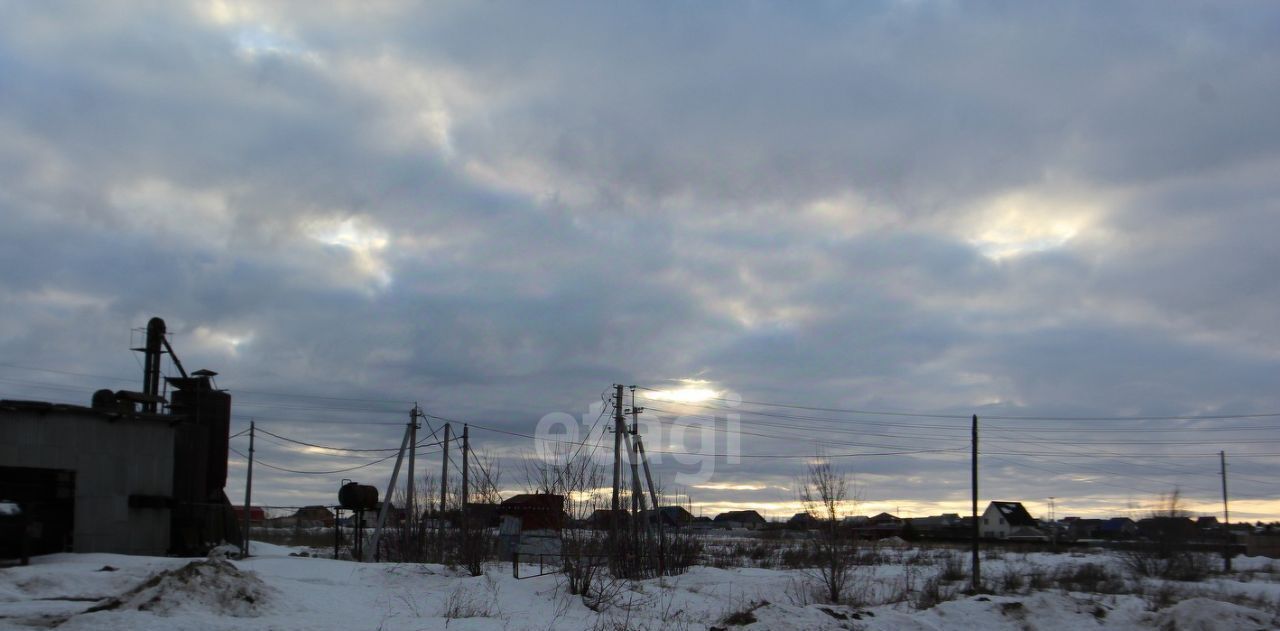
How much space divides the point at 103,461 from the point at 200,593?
45.2 ft

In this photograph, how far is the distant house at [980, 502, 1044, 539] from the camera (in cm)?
10781

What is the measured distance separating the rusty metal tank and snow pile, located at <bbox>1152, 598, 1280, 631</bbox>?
31.9 metres

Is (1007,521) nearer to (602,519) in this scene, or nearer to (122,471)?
(602,519)

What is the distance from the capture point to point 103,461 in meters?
27.4

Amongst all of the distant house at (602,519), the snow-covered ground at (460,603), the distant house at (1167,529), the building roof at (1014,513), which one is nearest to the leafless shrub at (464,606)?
the snow-covered ground at (460,603)

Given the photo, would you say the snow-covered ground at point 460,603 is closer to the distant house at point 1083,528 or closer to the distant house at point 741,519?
the distant house at point 1083,528

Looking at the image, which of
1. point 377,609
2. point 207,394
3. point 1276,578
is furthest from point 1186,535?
point 207,394

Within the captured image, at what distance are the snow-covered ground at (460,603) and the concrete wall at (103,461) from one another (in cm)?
418

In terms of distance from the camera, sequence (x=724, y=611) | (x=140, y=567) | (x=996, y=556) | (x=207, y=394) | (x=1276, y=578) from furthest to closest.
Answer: (x=996, y=556)
(x=1276, y=578)
(x=207, y=394)
(x=724, y=611)
(x=140, y=567)

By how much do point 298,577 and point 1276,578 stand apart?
41.0m

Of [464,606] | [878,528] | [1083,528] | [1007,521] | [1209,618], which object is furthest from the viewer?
[1083,528]

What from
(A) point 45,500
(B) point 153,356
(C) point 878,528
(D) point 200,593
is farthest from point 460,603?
(C) point 878,528

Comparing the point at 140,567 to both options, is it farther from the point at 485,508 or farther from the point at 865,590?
the point at 865,590

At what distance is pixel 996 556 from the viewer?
54031 mm
